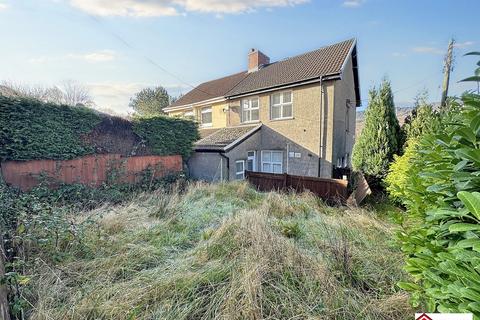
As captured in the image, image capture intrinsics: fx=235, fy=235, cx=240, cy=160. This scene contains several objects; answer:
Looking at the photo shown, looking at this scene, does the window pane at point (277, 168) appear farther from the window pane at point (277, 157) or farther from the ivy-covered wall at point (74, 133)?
the ivy-covered wall at point (74, 133)

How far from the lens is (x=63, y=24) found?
25.5 ft

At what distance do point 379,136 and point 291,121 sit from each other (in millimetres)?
4714

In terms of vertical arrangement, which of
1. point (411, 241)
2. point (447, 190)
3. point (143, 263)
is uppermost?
point (447, 190)

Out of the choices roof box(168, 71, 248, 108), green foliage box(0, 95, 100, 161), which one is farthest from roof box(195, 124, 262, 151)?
green foliage box(0, 95, 100, 161)

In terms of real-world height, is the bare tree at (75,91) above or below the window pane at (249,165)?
above

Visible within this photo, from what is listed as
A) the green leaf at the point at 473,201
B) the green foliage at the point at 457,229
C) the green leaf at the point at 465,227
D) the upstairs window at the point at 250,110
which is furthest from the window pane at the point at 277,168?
the green leaf at the point at 473,201

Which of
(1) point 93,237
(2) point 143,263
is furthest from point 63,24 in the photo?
(2) point 143,263

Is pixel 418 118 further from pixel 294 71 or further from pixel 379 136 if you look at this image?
pixel 294 71

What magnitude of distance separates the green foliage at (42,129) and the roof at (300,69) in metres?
10.2

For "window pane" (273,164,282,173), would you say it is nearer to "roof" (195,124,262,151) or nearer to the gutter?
"roof" (195,124,262,151)

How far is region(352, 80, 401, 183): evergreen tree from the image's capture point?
11.5m

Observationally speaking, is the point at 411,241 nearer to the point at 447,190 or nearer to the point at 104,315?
the point at 447,190

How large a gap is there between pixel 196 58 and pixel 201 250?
11593mm

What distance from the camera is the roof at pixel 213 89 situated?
1938cm
